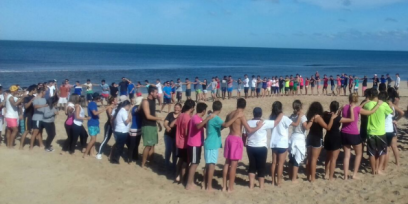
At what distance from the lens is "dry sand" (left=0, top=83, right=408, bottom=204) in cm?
684

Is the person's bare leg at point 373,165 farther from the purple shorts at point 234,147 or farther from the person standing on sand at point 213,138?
the person standing on sand at point 213,138

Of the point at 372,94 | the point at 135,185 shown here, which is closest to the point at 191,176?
the point at 135,185

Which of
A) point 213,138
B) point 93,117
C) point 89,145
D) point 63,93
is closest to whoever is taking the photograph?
point 213,138

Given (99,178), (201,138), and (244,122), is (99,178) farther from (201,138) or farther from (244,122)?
(244,122)

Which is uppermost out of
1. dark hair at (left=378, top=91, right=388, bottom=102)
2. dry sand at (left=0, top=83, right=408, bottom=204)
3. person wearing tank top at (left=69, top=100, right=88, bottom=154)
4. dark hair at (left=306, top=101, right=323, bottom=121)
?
dark hair at (left=378, top=91, right=388, bottom=102)

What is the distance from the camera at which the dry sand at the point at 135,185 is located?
6.84 m

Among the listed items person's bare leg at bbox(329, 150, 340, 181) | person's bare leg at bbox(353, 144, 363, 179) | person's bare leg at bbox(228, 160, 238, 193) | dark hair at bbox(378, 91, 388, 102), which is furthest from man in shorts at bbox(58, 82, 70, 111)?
dark hair at bbox(378, 91, 388, 102)

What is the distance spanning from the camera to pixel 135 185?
761 centimetres

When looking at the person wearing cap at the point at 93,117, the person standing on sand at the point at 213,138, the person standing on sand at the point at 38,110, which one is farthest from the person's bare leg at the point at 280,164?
the person standing on sand at the point at 38,110

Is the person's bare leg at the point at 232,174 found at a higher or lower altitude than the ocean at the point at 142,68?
lower

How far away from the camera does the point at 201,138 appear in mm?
7332

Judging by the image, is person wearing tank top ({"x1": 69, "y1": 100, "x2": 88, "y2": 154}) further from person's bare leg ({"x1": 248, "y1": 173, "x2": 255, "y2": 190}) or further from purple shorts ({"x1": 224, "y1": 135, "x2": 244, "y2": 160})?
person's bare leg ({"x1": 248, "y1": 173, "x2": 255, "y2": 190})

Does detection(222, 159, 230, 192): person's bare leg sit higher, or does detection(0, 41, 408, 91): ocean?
detection(0, 41, 408, 91): ocean

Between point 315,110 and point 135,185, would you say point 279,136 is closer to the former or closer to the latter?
point 315,110
